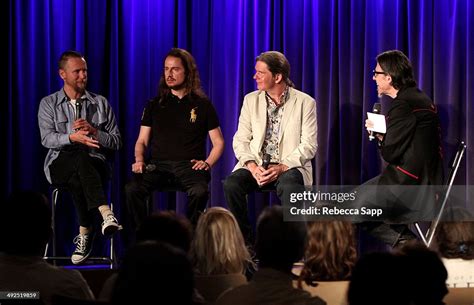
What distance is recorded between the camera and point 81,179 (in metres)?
4.63

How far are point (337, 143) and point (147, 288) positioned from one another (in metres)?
4.07

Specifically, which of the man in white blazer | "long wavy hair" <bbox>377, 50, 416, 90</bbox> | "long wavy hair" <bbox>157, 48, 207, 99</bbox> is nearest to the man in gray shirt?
"long wavy hair" <bbox>157, 48, 207, 99</bbox>

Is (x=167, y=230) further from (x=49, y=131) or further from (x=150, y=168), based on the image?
(x=49, y=131)

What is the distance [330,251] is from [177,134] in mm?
2148

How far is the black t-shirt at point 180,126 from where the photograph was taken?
504cm

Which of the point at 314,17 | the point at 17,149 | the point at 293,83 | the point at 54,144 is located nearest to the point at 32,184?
the point at 17,149

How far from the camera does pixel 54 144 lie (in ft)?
15.8

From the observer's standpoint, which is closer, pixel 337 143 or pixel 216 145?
pixel 216 145

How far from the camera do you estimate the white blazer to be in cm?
488

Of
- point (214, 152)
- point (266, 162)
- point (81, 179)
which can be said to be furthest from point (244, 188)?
point (81, 179)

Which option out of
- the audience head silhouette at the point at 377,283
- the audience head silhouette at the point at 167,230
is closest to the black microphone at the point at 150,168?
the audience head silhouette at the point at 167,230

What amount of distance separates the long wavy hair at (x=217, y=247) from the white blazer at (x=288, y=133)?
176 cm

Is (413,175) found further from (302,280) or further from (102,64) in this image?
(102,64)

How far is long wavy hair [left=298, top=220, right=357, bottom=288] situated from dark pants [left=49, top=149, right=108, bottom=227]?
1.78 metres
